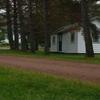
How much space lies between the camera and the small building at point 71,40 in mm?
54250

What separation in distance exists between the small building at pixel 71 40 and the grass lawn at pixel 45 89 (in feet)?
116

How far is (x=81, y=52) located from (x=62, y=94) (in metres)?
42.2

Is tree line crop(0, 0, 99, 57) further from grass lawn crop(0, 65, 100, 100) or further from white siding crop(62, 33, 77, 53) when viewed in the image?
grass lawn crop(0, 65, 100, 100)

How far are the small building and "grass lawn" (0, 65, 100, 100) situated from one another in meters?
35.4

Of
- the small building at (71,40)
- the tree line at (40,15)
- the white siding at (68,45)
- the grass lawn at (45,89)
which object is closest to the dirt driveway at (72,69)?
the grass lawn at (45,89)

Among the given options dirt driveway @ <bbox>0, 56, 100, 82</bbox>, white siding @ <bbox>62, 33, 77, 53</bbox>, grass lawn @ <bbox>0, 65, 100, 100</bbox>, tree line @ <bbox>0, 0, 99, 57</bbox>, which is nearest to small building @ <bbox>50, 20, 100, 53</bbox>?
white siding @ <bbox>62, 33, 77, 53</bbox>

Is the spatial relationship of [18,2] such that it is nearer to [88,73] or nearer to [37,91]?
[88,73]

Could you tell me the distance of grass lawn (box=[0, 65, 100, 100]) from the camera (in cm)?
1189

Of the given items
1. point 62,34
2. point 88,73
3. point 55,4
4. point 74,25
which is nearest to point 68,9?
point 55,4

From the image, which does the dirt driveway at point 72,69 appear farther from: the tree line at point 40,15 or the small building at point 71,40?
the small building at point 71,40

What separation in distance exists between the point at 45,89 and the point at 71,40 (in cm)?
4294

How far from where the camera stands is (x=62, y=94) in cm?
1229

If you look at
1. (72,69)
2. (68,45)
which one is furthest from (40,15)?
(72,69)

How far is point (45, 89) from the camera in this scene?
1334 cm
